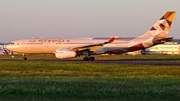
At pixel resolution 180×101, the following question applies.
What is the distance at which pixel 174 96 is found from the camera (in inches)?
660

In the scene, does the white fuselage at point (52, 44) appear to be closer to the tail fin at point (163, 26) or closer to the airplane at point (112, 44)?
the airplane at point (112, 44)

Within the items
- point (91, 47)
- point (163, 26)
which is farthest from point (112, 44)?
point (163, 26)

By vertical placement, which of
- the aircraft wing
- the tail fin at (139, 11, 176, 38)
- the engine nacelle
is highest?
the tail fin at (139, 11, 176, 38)

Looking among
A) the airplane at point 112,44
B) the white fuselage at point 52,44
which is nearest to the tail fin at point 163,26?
the airplane at point 112,44

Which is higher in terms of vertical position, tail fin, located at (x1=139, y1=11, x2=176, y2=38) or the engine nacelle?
tail fin, located at (x1=139, y1=11, x2=176, y2=38)

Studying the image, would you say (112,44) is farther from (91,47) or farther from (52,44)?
(52,44)

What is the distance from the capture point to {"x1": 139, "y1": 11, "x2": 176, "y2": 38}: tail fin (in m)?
61.6

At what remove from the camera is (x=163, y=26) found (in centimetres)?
6175

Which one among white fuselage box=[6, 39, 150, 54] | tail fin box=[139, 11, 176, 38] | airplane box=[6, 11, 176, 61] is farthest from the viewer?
tail fin box=[139, 11, 176, 38]

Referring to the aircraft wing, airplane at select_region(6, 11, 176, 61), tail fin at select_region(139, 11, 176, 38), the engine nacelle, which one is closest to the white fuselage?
airplane at select_region(6, 11, 176, 61)

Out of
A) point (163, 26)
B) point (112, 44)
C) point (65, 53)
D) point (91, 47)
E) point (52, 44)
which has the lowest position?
point (65, 53)

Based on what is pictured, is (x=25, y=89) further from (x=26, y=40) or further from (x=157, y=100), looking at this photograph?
(x=26, y=40)

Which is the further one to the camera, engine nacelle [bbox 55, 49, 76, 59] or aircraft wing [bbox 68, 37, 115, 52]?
aircraft wing [bbox 68, 37, 115, 52]

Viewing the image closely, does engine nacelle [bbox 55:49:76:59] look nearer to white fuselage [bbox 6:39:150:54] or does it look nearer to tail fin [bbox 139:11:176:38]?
white fuselage [bbox 6:39:150:54]
